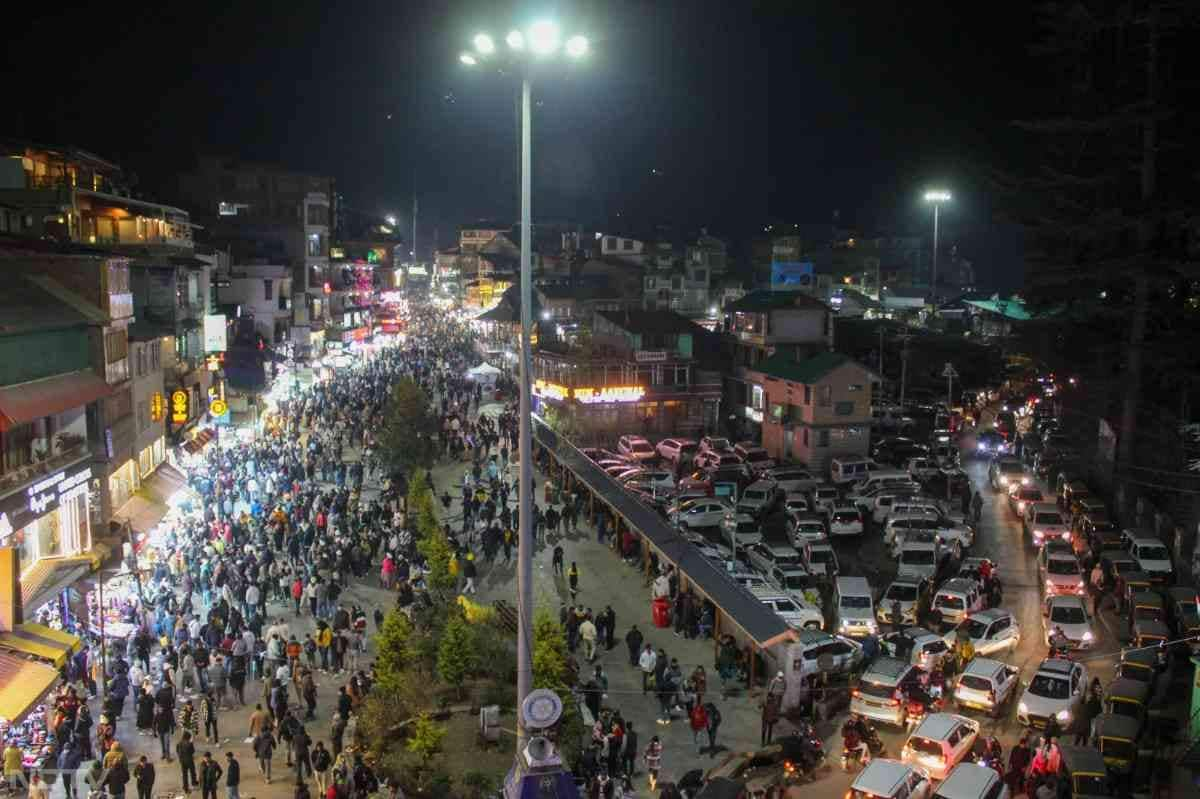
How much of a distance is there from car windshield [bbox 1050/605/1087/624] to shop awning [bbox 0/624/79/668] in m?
19.1

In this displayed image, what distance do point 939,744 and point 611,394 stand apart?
94.4 feet

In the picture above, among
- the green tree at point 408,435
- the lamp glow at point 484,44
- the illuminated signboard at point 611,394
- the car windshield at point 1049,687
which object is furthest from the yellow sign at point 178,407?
the car windshield at point 1049,687

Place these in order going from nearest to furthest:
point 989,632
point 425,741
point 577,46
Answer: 1. point 577,46
2. point 425,741
3. point 989,632

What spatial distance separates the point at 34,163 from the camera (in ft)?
104

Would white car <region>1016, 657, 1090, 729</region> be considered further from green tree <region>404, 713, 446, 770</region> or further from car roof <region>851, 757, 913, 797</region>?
green tree <region>404, 713, 446, 770</region>

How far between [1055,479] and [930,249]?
61698 mm

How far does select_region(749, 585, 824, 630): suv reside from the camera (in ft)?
69.5

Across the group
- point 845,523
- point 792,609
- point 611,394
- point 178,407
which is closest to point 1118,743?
point 792,609

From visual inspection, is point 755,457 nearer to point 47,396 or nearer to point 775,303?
point 775,303

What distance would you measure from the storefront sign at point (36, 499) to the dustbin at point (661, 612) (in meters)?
12.2

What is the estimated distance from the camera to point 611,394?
4288 centimetres

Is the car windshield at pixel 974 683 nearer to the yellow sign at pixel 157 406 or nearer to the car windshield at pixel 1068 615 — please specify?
the car windshield at pixel 1068 615

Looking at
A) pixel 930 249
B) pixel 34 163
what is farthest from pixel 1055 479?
pixel 930 249

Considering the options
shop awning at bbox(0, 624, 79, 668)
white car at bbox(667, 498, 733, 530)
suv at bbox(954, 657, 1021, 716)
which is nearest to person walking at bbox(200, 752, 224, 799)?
shop awning at bbox(0, 624, 79, 668)
